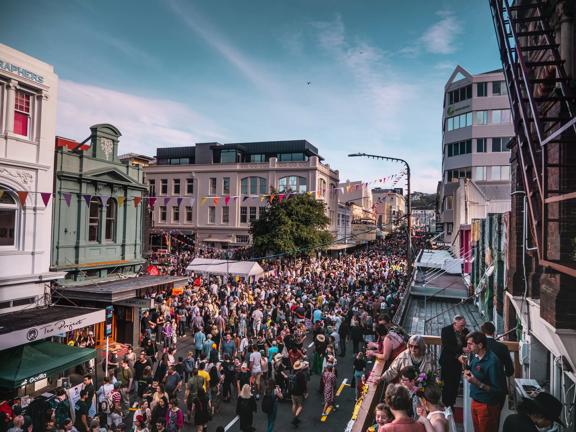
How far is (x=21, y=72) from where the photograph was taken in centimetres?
1266

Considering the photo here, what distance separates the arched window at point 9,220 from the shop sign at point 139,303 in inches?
178

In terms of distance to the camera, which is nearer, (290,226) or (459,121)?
(290,226)

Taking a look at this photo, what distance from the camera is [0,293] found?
474 inches

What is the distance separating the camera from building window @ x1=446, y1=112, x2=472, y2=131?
36.8m

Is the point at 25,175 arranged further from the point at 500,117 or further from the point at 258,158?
the point at 500,117

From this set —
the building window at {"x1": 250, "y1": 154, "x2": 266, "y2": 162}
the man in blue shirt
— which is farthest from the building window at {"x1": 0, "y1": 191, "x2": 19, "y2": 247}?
the building window at {"x1": 250, "y1": 154, "x2": 266, "y2": 162}

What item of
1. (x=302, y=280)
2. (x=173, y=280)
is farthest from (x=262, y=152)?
(x=173, y=280)

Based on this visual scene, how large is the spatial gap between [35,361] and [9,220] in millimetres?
5526

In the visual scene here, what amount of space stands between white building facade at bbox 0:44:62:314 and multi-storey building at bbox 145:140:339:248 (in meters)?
29.4

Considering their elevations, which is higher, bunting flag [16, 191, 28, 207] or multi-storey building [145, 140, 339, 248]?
multi-storey building [145, 140, 339, 248]

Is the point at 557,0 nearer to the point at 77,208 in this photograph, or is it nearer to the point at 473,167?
the point at 77,208

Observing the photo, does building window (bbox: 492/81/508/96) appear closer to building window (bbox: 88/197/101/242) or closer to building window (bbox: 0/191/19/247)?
building window (bbox: 88/197/101/242)

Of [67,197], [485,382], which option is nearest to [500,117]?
[67,197]

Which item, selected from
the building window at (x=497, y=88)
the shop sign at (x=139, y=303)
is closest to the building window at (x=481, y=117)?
the building window at (x=497, y=88)
